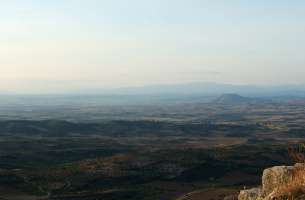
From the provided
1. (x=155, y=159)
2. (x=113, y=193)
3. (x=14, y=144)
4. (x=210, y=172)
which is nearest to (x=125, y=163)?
(x=155, y=159)

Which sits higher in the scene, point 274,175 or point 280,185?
point 280,185

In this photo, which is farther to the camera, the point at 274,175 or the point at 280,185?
the point at 274,175

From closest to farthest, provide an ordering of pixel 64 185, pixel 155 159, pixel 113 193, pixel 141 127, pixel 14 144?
pixel 113 193 → pixel 64 185 → pixel 155 159 → pixel 14 144 → pixel 141 127

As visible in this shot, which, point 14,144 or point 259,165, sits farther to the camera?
point 14,144

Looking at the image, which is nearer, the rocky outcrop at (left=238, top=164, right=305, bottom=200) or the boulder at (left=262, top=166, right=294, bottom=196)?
the rocky outcrop at (left=238, top=164, right=305, bottom=200)

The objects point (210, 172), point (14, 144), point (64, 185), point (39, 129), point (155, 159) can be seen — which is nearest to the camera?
point (64, 185)

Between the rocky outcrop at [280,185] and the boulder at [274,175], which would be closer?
the rocky outcrop at [280,185]

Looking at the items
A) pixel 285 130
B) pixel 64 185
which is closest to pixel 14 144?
pixel 64 185

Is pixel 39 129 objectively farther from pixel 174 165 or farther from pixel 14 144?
pixel 174 165
